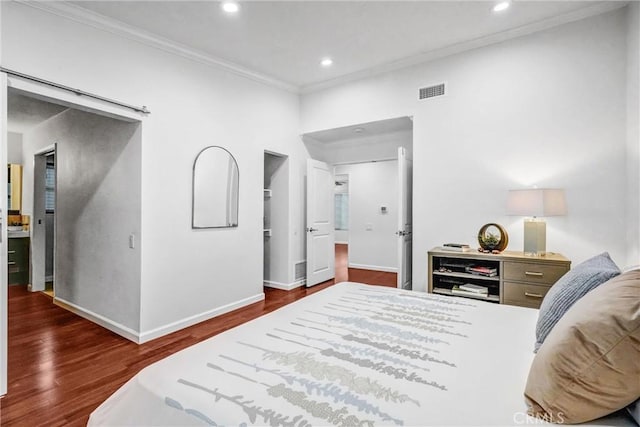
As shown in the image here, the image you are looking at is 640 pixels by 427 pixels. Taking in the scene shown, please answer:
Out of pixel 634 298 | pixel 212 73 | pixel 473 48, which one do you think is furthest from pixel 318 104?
pixel 634 298

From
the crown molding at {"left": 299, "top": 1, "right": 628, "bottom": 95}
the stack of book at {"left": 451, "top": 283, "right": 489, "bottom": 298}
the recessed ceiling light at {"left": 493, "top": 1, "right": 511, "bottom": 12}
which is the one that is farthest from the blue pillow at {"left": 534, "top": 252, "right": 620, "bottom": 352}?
the crown molding at {"left": 299, "top": 1, "right": 628, "bottom": 95}

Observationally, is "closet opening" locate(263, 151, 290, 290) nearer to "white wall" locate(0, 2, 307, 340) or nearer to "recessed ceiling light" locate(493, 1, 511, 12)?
"white wall" locate(0, 2, 307, 340)

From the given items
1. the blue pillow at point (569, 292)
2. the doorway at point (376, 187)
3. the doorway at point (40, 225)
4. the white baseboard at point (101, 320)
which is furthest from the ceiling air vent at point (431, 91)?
the doorway at point (40, 225)

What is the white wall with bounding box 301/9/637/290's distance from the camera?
→ 2.82 m

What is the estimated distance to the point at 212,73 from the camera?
142 inches

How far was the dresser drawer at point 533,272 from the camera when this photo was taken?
8.96 ft

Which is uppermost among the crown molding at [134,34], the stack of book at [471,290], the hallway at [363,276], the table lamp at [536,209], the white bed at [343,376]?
the crown molding at [134,34]

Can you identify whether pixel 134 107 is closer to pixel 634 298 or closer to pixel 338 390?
pixel 338 390

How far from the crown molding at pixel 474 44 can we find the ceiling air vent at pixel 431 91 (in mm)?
316

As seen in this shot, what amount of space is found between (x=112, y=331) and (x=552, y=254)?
14.3 ft

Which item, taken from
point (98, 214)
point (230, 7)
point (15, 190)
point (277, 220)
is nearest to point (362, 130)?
point (277, 220)

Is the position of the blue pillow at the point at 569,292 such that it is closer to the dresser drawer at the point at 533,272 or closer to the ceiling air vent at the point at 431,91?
the dresser drawer at the point at 533,272

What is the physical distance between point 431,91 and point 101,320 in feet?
14.5

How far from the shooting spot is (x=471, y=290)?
3.16 metres
